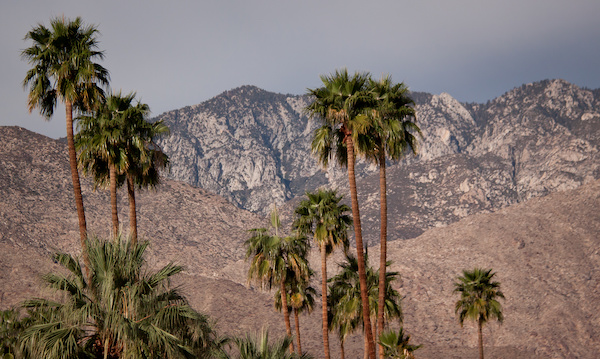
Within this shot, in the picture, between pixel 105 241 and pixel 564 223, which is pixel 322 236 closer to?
pixel 105 241

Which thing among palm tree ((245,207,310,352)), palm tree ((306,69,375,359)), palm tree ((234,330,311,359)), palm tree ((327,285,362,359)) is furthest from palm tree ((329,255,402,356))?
palm tree ((234,330,311,359))

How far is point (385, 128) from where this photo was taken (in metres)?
22.0

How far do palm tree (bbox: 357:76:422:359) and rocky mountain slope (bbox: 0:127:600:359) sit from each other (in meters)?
71.3

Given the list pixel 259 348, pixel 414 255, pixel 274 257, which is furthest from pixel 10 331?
pixel 414 255

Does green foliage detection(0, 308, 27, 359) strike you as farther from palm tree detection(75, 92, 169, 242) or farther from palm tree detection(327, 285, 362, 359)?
palm tree detection(327, 285, 362, 359)

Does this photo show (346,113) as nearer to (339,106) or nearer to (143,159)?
(339,106)

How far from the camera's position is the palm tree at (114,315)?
13.0m

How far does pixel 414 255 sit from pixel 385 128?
11457cm

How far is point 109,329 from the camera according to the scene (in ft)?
44.2

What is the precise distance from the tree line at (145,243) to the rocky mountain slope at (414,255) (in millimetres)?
68028

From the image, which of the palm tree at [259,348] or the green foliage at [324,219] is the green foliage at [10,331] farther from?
the green foliage at [324,219]

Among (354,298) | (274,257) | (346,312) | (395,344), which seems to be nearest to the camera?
(395,344)

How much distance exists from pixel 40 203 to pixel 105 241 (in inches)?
4794

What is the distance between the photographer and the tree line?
44.3ft
